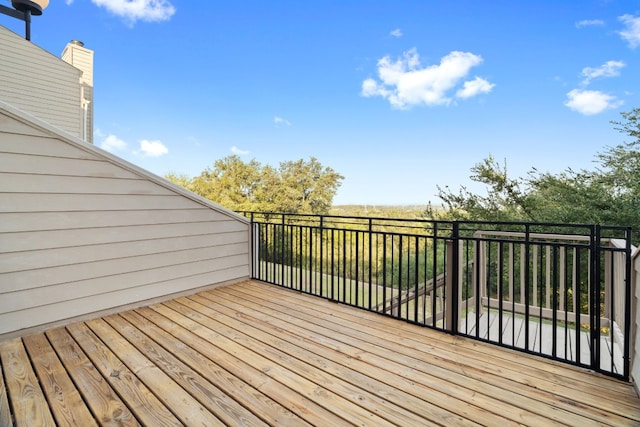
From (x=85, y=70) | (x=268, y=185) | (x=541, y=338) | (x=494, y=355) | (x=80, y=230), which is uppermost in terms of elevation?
(x=85, y=70)

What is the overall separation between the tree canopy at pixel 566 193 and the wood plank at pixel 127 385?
778 cm

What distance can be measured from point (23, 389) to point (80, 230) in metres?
1.36

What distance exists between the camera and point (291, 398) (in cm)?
155

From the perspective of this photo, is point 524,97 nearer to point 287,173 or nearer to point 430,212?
point 430,212

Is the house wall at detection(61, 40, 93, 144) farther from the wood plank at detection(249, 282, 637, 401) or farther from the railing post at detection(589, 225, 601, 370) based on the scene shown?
the railing post at detection(589, 225, 601, 370)

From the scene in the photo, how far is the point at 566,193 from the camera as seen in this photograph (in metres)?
7.34

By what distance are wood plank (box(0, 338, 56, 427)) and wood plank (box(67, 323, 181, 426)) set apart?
0.28m

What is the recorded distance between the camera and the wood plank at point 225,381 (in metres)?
1.41

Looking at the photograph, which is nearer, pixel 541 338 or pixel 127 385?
pixel 127 385

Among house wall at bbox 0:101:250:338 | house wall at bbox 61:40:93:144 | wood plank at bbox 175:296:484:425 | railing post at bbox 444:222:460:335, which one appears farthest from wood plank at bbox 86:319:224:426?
house wall at bbox 61:40:93:144

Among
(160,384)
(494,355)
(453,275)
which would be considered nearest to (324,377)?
(160,384)

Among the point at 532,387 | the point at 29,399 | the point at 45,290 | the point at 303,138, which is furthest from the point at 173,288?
the point at 303,138

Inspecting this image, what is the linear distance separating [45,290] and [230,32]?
12658mm

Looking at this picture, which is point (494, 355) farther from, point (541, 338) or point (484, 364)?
point (541, 338)
